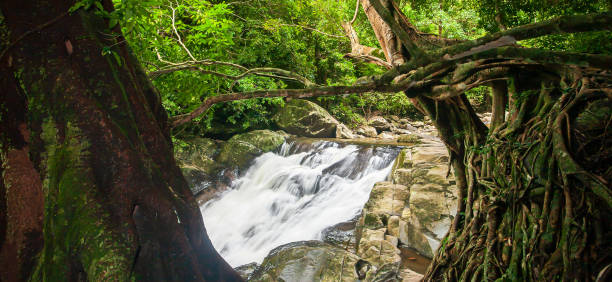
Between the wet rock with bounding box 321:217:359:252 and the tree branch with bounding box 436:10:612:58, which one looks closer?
the tree branch with bounding box 436:10:612:58

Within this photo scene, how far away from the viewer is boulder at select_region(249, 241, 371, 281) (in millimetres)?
3990

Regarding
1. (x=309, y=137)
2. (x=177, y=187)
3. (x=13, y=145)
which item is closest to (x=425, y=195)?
(x=177, y=187)

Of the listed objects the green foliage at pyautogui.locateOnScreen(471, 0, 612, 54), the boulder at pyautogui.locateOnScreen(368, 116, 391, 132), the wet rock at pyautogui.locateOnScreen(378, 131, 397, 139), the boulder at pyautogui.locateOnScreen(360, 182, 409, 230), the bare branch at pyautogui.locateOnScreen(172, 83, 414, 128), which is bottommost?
the boulder at pyautogui.locateOnScreen(360, 182, 409, 230)

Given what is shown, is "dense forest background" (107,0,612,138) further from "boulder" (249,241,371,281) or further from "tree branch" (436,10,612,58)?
"boulder" (249,241,371,281)

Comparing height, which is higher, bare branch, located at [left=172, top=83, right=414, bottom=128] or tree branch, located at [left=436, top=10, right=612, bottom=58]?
tree branch, located at [left=436, top=10, right=612, bottom=58]

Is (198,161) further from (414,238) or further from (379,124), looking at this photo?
(379,124)

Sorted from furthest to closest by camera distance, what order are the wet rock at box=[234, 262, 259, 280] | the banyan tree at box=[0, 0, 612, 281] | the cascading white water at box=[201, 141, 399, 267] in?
the cascading white water at box=[201, 141, 399, 267]
the wet rock at box=[234, 262, 259, 280]
the banyan tree at box=[0, 0, 612, 281]

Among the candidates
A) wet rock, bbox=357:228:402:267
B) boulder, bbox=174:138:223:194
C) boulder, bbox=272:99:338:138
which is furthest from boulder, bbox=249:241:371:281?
boulder, bbox=272:99:338:138

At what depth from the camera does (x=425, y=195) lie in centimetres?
501

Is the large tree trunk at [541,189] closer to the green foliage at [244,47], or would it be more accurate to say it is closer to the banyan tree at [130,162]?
the banyan tree at [130,162]

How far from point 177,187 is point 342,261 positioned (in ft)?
8.41

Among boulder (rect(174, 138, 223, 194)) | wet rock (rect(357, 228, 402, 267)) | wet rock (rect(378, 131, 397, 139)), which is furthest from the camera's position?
wet rock (rect(378, 131, 397, 139))

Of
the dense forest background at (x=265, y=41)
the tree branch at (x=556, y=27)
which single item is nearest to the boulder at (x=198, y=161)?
the dense forest background at (x=265, y=41)

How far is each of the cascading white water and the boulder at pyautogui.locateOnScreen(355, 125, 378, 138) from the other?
4359mm
